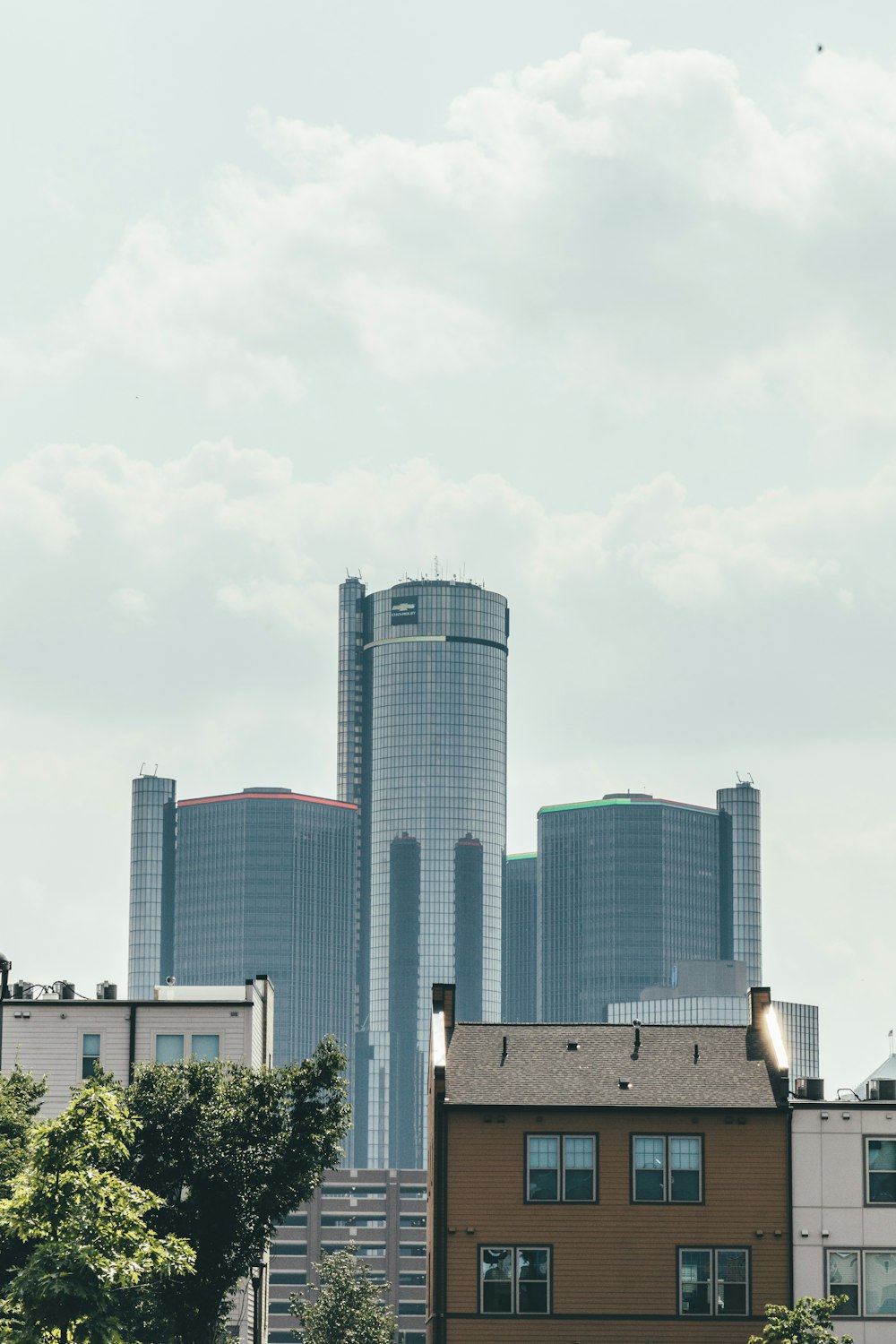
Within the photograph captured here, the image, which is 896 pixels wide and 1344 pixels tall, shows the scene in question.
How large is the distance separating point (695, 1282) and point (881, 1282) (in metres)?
5.89

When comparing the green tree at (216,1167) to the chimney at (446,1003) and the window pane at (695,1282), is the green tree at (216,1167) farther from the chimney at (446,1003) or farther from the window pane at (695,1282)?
the window pane at (695,1282)

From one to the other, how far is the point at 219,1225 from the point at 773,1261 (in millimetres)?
18445

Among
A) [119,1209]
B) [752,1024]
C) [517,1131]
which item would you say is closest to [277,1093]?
[517,1131]

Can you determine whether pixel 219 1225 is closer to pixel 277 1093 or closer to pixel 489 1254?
pixel 277 1093

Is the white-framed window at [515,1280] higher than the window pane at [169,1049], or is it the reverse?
the window pane at [169,1049]

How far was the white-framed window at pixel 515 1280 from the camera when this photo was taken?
6794 centimetres

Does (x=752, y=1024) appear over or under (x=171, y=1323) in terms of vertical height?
over

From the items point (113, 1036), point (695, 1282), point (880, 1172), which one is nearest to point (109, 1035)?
point (113, 1036)

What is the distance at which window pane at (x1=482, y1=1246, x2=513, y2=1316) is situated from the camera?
67.9 meters

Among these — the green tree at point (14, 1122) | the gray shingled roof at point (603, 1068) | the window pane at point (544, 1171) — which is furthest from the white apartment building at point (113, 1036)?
the window pane at point (544, 1171)

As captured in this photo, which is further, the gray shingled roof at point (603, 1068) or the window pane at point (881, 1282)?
the gray shingled roof at point (603, 1068)

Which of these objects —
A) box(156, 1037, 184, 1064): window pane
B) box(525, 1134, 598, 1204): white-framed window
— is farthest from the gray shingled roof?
box(156, 1037, 184, 1064): window pane

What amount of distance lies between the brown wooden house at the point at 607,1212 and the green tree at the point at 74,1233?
2137cm

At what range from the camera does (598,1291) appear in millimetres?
67938
